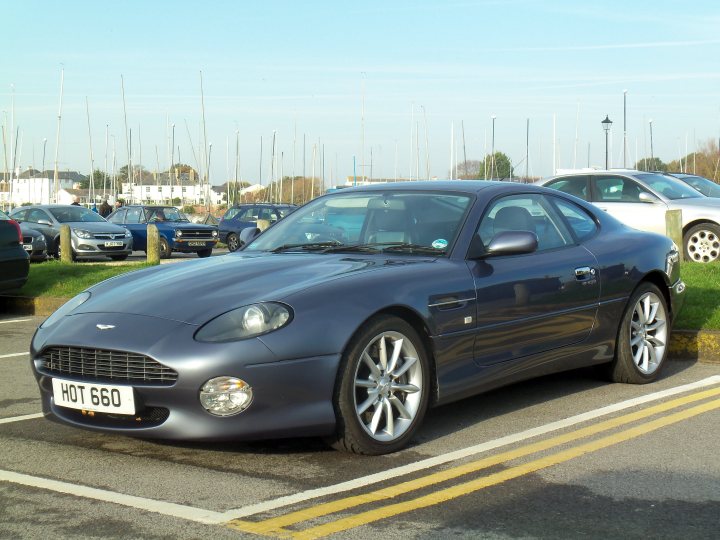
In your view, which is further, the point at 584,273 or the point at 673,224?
the point at 673,224

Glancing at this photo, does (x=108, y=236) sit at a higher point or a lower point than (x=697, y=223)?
lower

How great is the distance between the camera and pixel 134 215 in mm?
30828

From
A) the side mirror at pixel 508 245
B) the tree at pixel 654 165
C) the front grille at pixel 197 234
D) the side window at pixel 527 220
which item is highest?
the tree at pixel 654 165

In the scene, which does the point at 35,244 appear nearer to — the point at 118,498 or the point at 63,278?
the point at 63,278

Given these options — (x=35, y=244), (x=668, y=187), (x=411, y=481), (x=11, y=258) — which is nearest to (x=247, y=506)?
(x=411, y=481)

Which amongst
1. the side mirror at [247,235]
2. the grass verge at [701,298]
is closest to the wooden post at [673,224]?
the grass verge at [701,298]

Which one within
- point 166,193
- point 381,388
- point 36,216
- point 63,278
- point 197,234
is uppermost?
point 36,216

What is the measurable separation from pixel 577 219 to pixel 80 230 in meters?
20.8

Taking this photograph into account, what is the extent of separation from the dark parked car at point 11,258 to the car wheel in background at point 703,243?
945 cm

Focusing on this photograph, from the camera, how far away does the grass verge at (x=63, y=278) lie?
524 inches

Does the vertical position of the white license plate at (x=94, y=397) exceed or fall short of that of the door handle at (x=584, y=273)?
it falls short

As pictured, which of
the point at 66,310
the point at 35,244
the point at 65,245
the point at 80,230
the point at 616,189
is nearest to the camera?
the point at 66,310

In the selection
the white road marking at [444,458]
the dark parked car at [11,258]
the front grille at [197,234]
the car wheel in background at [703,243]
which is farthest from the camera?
the front grille at [197,234]

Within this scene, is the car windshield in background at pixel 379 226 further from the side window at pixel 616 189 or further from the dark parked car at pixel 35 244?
the dark parked car at pixel 35 244
